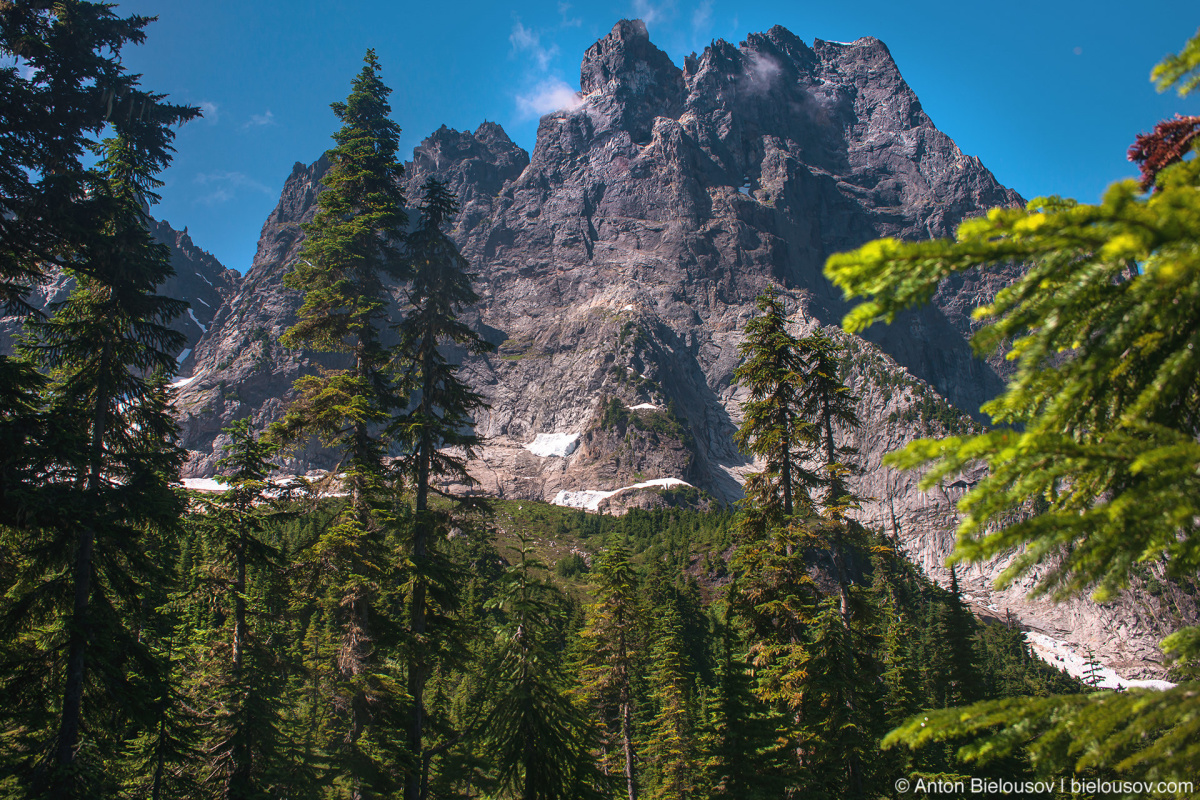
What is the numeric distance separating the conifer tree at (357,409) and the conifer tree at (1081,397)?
33.0 feet

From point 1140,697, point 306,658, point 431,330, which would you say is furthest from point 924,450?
point 306,658

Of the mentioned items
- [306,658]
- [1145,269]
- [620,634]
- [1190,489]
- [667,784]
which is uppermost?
[1145,269]

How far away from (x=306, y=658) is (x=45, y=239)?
31433 millimetres

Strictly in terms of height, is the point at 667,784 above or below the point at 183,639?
below

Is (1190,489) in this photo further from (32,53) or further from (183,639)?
(183,639)

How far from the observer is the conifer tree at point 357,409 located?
13.6 m

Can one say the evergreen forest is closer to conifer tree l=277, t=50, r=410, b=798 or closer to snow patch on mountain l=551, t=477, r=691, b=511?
conifer tree l=277, t=50, r=410, b=798

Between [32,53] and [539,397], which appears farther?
[539,397]

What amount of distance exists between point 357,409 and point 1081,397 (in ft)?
48.0

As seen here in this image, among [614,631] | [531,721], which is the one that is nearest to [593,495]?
[614,631]

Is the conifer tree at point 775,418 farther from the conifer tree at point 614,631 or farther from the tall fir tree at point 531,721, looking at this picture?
the tall fir tree at point 531,721

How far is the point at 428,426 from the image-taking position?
607 inches

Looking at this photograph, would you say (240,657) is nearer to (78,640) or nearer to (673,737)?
(78,640)

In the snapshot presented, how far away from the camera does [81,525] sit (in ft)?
35.4
